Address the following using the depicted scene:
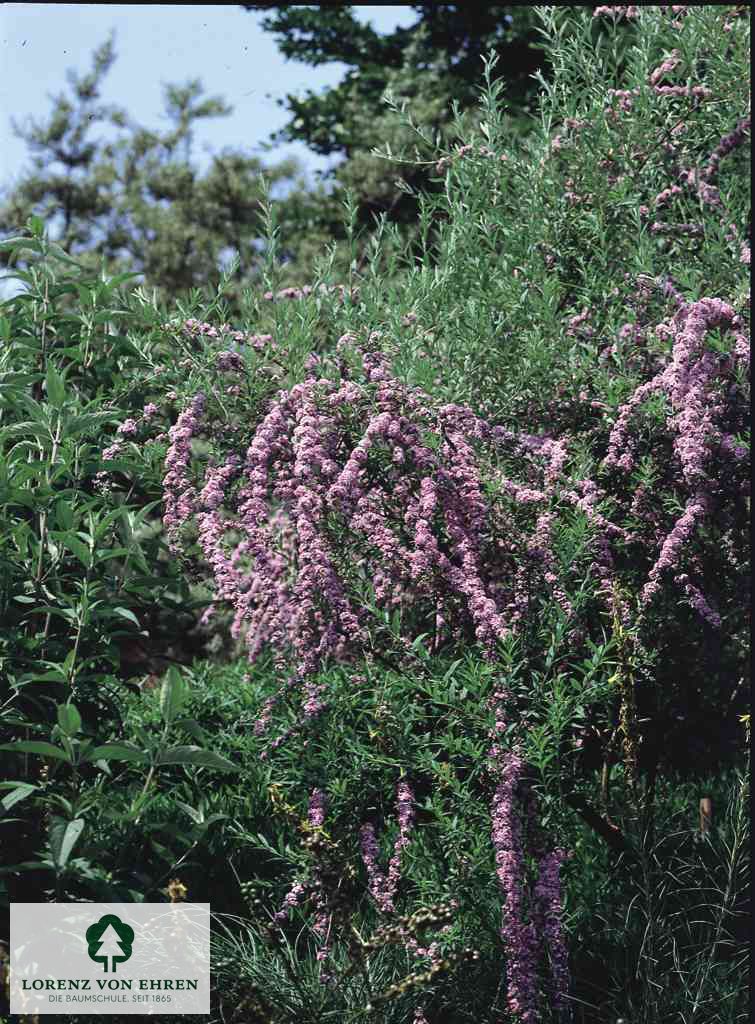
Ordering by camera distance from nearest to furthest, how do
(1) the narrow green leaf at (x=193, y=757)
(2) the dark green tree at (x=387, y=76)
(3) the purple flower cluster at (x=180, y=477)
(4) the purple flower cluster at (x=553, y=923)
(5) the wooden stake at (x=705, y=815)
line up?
(1) the narrow green leaf at (x=193, y=757) < (4) the purple flower cluster at (x=553, y=923) < (3) the purple flower cluster at (x=180, y=477) < (5) the wooden stake at (x=705, y=815) < (2) the dark green tree at (x=387, y=76)

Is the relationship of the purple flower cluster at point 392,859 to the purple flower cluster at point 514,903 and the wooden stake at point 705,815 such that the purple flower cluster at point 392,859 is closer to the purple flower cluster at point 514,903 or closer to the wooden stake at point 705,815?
the purple flower cluster at point 514,903

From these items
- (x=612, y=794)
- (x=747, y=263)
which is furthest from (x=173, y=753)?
(x=747, y=263)

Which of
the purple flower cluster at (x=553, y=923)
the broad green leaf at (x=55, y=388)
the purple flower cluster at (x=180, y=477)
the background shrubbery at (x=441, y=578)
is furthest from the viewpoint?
the purple flower cluster at (x=180, y=477)

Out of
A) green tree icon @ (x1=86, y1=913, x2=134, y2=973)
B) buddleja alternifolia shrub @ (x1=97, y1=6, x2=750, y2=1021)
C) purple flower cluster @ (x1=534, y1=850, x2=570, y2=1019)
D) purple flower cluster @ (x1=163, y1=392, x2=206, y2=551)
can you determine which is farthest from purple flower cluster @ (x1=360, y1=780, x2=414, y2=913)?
purple flower cluster @ (x1=163, y1=392, x2=206, y2=551)

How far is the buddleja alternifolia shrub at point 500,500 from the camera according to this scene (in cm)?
342

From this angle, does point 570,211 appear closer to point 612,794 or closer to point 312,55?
point 612,794

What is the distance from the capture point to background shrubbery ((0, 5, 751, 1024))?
133 inches

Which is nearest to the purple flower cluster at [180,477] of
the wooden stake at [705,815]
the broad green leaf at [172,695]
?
the broad green leaf at [172,695]

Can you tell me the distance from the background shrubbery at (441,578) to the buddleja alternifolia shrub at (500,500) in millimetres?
17

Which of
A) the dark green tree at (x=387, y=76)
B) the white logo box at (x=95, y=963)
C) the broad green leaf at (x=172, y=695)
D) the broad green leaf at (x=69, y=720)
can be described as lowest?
the white logo box at (x=95, y=963)

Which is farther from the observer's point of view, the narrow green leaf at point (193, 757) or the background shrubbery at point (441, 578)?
the background shrubbery at point (441, 578)

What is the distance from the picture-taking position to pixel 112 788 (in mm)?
4402

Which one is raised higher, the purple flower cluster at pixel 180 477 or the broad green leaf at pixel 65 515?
the purple flower cluster at pixel 180 477

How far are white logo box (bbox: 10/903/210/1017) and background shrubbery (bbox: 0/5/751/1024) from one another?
10cm
